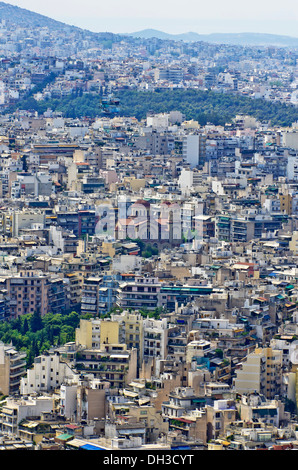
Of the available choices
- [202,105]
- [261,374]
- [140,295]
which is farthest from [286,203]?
[202,105]

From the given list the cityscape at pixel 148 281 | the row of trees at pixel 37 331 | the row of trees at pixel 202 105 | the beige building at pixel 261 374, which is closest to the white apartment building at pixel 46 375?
the cityscape at pixel 148 281

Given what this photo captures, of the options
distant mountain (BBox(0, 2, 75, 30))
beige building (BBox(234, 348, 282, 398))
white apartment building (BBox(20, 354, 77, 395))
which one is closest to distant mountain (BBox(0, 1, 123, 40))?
distant mountain (BBox(0, 2, 75, 30))

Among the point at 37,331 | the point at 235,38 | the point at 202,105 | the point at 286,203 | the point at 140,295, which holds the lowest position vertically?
the point at 37,331

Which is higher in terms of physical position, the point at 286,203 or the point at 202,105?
the point at 202,105

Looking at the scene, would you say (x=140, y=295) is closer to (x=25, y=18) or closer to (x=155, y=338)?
(x=155, y=338)

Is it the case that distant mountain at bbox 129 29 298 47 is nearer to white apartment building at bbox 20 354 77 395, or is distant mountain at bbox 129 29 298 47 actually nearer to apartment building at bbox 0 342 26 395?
apartment building at bbox 0 342 26 395

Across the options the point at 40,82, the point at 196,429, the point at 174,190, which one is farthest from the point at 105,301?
the point at 40,82

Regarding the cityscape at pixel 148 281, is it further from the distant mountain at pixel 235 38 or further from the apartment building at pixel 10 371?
the distant mountain at pixel 235 38
